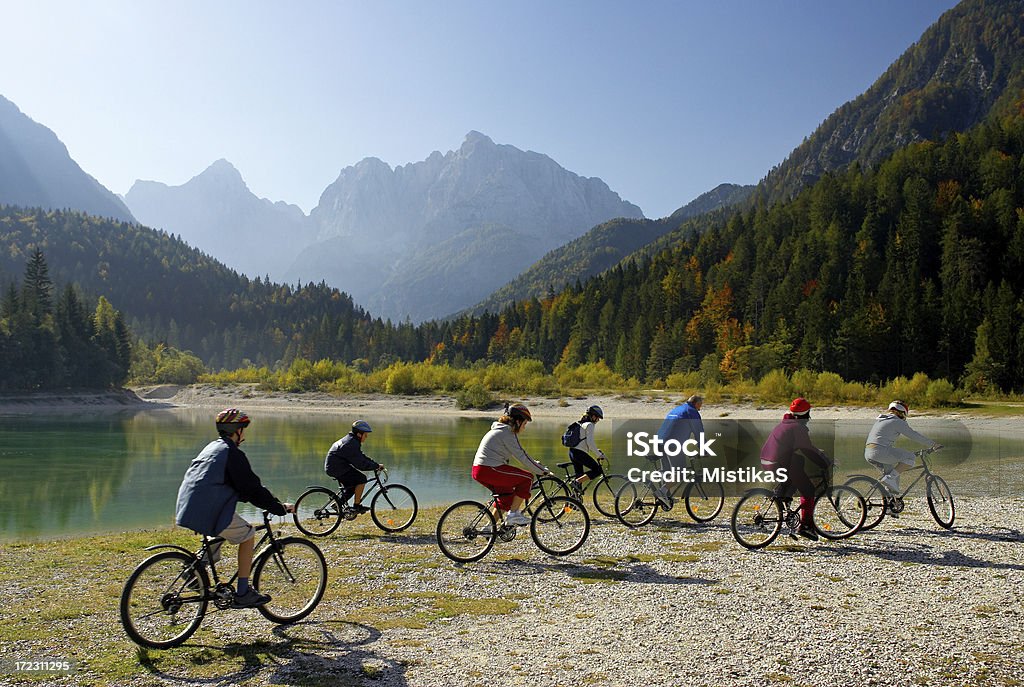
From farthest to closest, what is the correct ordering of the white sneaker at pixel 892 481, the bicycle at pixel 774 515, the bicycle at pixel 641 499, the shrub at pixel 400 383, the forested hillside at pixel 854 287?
1. the shrub at pixel 400 383
2. the forested hillside at pixel 854 287
3. the bicycle at pixel 641 499
4. the white sneaker at pixel 892 481
5. the bicycle at pixel 774 515

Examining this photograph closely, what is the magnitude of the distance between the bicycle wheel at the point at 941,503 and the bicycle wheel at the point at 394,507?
9615mm

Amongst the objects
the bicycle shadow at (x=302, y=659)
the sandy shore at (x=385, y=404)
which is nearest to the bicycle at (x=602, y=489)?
the bicycle shadow at (x=302, y=659)

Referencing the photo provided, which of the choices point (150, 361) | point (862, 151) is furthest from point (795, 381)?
point (862, 151)

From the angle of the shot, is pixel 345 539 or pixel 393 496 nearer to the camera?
pixel 345 539

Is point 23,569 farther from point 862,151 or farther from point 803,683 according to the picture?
point 862,151

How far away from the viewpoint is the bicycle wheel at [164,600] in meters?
6.24

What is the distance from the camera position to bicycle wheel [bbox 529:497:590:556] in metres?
10.4

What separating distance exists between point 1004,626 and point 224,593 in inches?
319

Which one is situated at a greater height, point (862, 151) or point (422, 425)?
point (862, 151)

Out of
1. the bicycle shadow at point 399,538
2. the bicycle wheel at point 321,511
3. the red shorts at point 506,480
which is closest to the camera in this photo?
the red shorts at point 506,480

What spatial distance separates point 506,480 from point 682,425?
4167 mm

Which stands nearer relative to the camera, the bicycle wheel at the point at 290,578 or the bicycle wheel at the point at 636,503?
the bicycle wheel at the point at 290,578

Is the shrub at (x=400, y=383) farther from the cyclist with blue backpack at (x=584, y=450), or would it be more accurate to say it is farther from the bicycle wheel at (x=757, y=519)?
the bicycle wheel at (x=757, y=519)

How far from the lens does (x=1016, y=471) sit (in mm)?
23219
